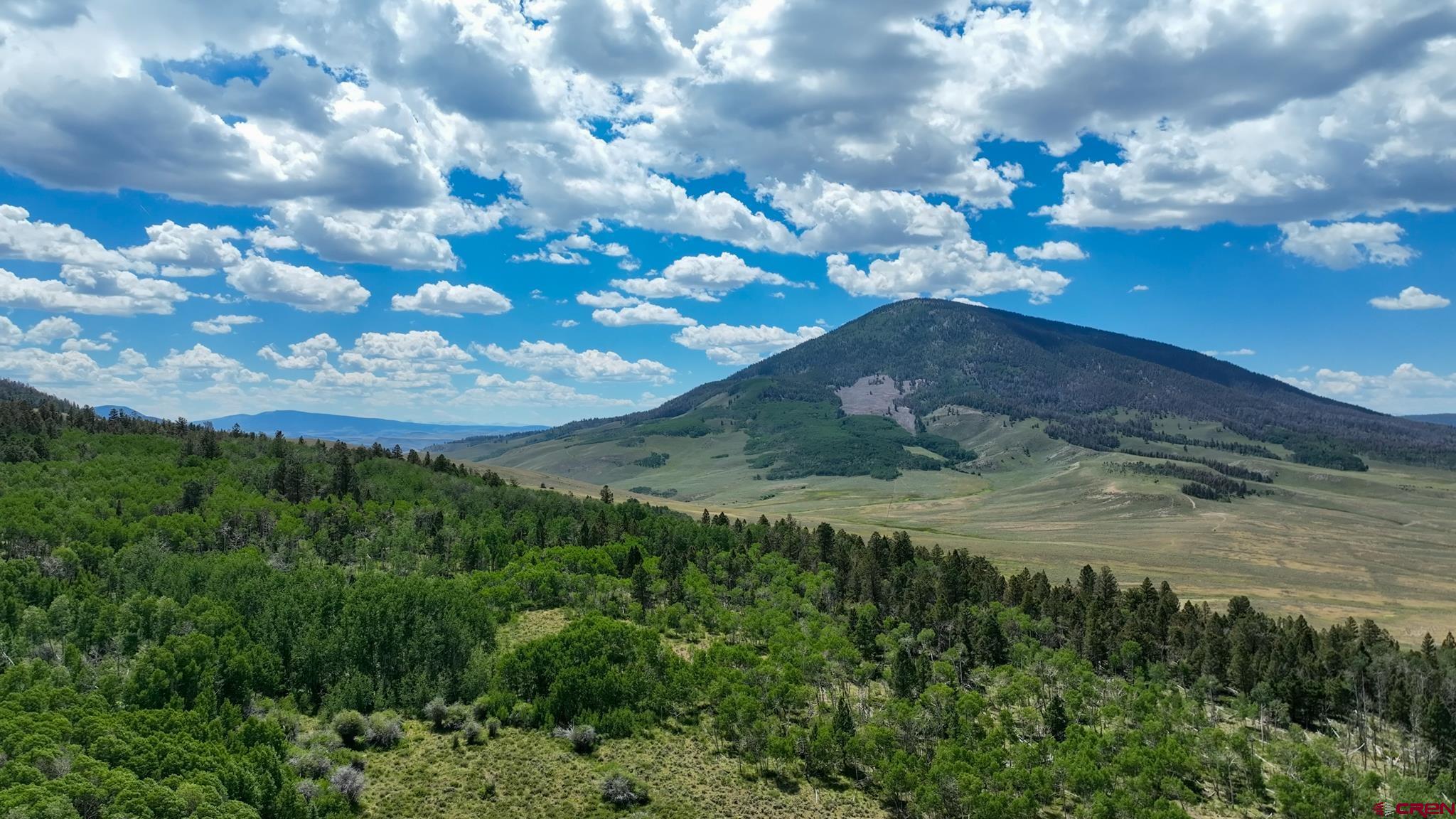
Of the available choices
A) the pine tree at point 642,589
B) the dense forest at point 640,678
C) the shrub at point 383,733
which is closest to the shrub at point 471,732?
the dense forest at point 640,678

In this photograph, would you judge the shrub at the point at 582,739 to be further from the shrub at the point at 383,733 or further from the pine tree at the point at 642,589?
the pine tree at the point at 642,589

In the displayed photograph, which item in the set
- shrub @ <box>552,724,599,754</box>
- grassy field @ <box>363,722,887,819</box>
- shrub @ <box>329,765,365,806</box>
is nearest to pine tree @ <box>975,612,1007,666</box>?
grassy field @ <box>363,722,887,819</box>

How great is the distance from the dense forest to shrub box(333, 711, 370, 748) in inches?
9.3

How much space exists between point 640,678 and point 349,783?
36126mm

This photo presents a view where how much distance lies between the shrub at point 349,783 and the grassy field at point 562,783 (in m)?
1.16

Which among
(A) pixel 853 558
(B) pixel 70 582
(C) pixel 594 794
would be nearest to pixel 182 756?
(C) pixel 594 794

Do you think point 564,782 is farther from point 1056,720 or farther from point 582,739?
point 1056,720

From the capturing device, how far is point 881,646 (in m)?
136

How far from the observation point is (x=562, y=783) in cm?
7469

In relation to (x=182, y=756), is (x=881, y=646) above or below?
below

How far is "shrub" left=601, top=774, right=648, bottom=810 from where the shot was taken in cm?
7150

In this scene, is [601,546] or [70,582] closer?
[70,582]

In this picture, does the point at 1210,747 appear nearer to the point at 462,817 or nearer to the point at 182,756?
the point at 462,817

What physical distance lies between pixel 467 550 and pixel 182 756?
108883mm
